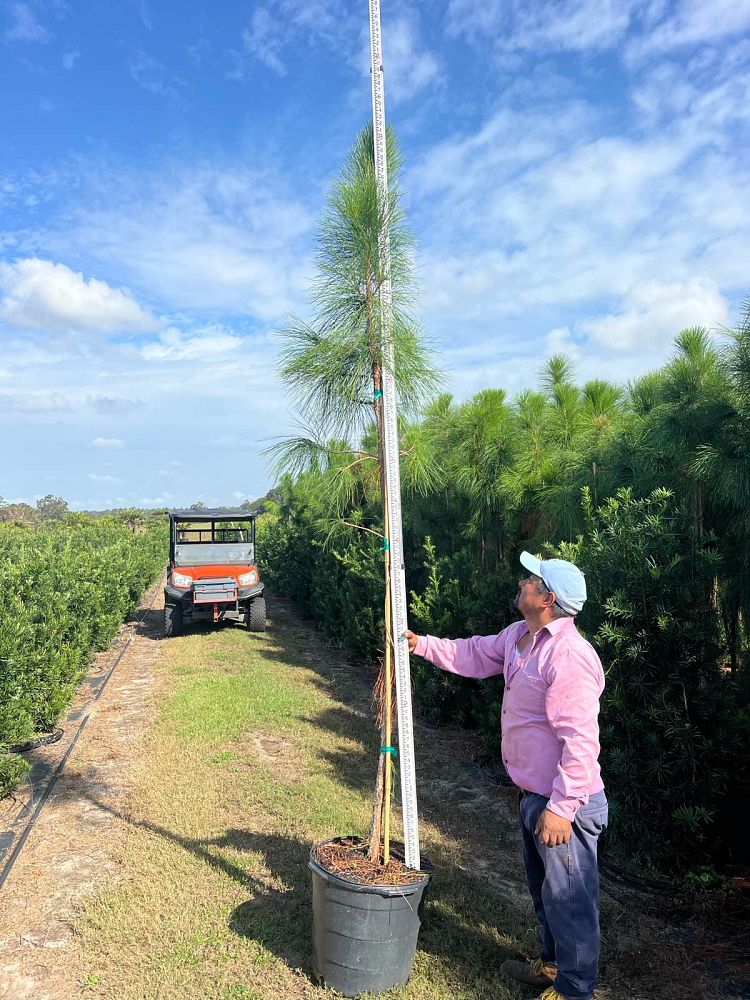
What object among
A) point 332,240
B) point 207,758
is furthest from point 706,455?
point 207,758

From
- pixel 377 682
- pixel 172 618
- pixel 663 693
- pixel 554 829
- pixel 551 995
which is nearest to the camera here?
pixel 554 829

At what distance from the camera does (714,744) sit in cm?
346

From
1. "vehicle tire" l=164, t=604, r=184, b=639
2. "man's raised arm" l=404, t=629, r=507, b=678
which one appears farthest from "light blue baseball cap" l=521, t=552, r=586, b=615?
"vehicle tire" l=164, t=604, r=184, b=639

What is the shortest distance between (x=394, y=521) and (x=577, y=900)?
1.48 metres

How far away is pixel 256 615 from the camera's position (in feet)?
37.5

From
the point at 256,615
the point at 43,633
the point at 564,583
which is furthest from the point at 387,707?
the point at 256,615

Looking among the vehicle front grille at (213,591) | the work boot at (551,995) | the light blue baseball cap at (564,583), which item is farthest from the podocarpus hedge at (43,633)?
the light blue baseball cap at (564,583)

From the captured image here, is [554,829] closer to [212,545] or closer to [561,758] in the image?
[561,758]

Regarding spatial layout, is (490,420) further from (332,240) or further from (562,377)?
(332,240)

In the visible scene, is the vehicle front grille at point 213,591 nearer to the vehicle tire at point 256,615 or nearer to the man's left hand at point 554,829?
the vehicle tire at point 256,615

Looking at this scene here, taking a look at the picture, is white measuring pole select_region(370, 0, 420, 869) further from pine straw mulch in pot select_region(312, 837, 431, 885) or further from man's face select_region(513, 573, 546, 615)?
man's face select_region(513, 573, 546, 615)

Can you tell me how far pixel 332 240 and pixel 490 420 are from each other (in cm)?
396

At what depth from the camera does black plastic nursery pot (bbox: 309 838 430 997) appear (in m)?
2.53

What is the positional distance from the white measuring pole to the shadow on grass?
504 millimetres
